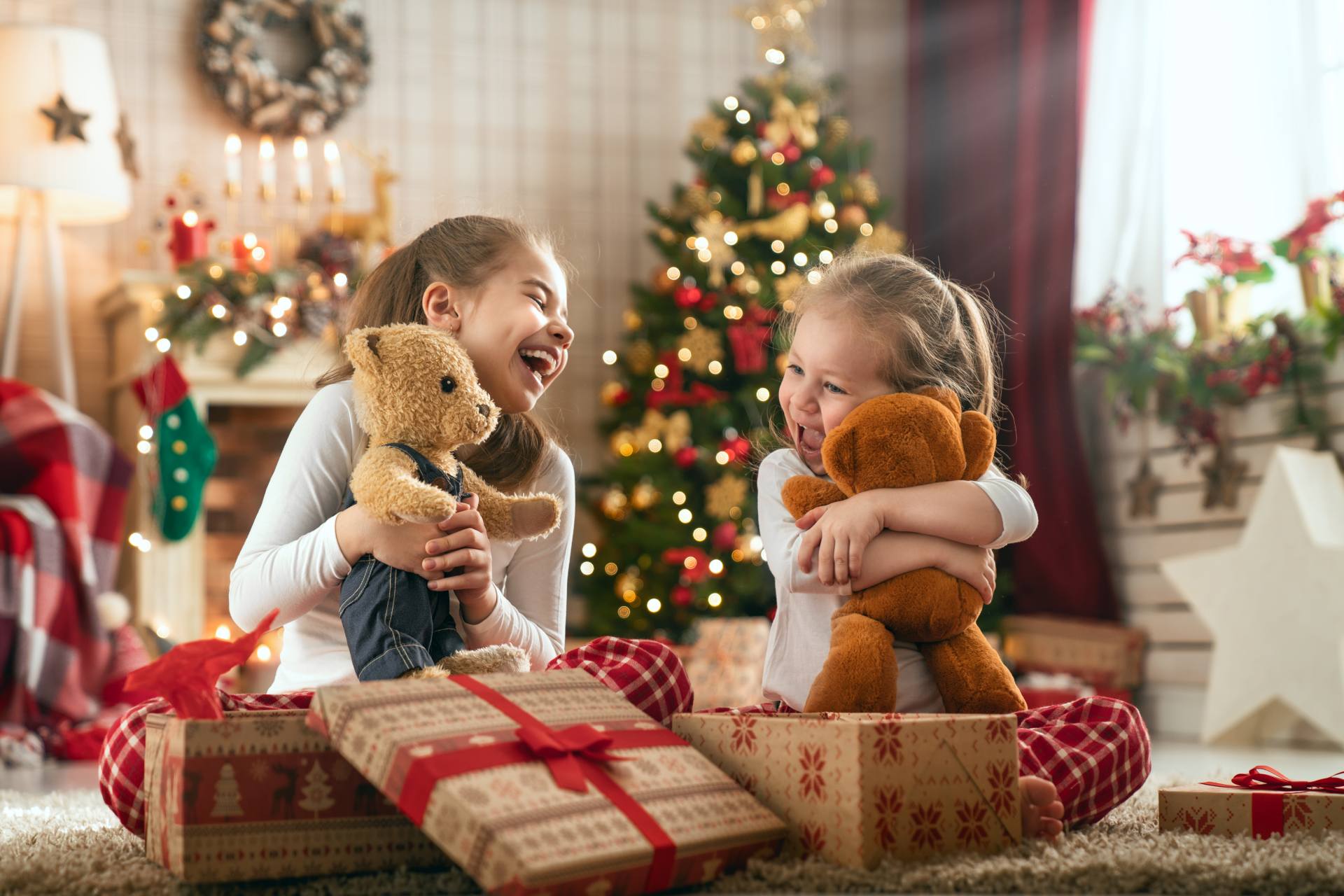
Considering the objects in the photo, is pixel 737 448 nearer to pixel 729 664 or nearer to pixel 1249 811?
pixel 729 664

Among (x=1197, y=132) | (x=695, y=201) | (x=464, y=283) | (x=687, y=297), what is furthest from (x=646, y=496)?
(x=464, y=283)

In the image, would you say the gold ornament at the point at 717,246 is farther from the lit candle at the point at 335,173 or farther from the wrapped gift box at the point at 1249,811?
the wrapped gift box at the point at 1249,811

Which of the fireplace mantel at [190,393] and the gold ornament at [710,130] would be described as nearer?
the fireplace mantel at [190,393]

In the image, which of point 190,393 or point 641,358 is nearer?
point 190,393

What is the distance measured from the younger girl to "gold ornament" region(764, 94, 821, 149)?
2286mm

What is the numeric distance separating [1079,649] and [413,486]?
2.60 metres

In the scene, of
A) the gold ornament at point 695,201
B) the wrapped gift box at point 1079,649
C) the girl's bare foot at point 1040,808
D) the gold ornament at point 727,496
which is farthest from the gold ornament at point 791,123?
the girl's bare foot at point 1040,808

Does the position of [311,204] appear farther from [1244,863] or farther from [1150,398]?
[1244,863]

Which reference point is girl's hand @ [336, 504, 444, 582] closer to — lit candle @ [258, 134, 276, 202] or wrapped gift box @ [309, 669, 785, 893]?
wrapped gift box @ [309, 669, 785, 893]

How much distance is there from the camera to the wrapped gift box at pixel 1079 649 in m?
3.32

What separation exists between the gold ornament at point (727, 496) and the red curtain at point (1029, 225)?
678 millimetres

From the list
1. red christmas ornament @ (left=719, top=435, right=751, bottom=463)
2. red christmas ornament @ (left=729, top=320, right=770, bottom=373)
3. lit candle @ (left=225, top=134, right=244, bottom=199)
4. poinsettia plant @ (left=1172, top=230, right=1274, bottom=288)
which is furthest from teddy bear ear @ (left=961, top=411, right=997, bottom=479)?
lit candle @ (left=225, top=134, right=244, bottom=199)

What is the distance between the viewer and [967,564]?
4.18 ft

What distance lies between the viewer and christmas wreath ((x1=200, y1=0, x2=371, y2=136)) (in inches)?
148
